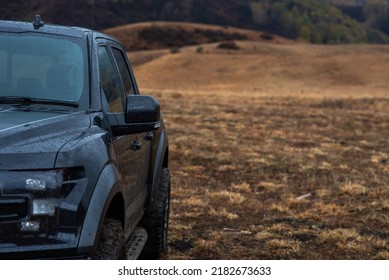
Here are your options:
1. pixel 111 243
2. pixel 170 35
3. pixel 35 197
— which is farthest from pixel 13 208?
pixel 170 35

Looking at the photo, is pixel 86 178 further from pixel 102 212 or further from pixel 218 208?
pixel 218 208

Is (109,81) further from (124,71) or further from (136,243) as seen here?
(136,243)

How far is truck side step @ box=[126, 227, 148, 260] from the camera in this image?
4598 millimetres

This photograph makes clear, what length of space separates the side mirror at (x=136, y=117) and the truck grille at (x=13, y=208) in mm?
1121

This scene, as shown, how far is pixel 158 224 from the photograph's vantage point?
19.6ft

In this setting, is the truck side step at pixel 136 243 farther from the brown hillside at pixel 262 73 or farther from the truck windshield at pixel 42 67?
the brown hillside at pixel 262 73

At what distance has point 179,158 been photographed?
543 inches

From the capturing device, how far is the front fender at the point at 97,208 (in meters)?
3.19

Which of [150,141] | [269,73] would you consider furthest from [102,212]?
[269,73]

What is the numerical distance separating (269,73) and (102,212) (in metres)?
54.9

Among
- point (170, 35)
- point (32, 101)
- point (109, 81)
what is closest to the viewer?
point (32, 101)

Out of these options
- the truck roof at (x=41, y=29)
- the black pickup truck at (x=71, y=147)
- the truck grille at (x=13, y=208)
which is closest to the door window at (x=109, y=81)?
the black pickup truck at (x=71, y=147)

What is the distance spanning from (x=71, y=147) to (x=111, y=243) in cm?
58

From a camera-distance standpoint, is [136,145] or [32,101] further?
[136,145]
